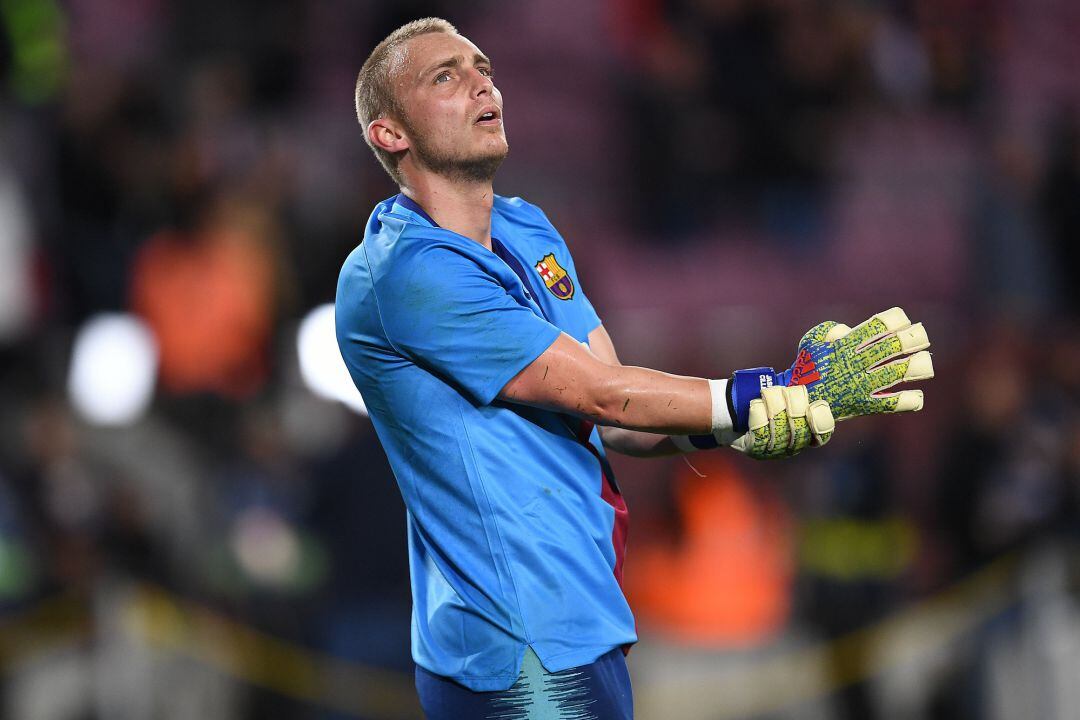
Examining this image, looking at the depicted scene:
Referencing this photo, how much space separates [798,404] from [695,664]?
470 cm

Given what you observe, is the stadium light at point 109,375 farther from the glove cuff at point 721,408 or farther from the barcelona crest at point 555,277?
the glove cuff at point 721,408

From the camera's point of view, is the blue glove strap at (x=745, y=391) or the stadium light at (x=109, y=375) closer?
the blue glove strap at (x=745, y=391)

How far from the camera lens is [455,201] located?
3395 mm

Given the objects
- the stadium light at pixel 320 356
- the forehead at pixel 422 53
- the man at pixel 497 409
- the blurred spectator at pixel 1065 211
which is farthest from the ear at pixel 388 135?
the blurred spectator at pixel 1065 211

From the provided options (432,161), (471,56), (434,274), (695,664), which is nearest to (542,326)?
(434,274)

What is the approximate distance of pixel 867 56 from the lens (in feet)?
32.1

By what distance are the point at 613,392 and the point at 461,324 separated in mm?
350

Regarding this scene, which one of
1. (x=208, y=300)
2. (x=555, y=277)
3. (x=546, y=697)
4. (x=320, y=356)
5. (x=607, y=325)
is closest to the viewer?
(x=546, y=697)

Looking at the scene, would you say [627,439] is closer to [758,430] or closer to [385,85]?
[758,430]

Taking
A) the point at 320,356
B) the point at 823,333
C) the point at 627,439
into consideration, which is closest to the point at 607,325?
the point at 320,356

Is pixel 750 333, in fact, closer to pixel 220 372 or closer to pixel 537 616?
pixel 220 372

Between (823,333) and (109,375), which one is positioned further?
(109,375)

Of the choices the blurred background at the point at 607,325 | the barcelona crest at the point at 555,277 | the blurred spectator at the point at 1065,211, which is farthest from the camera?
the blurred spectator at the point at 1065,211

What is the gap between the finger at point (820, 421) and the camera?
3.04 metres
